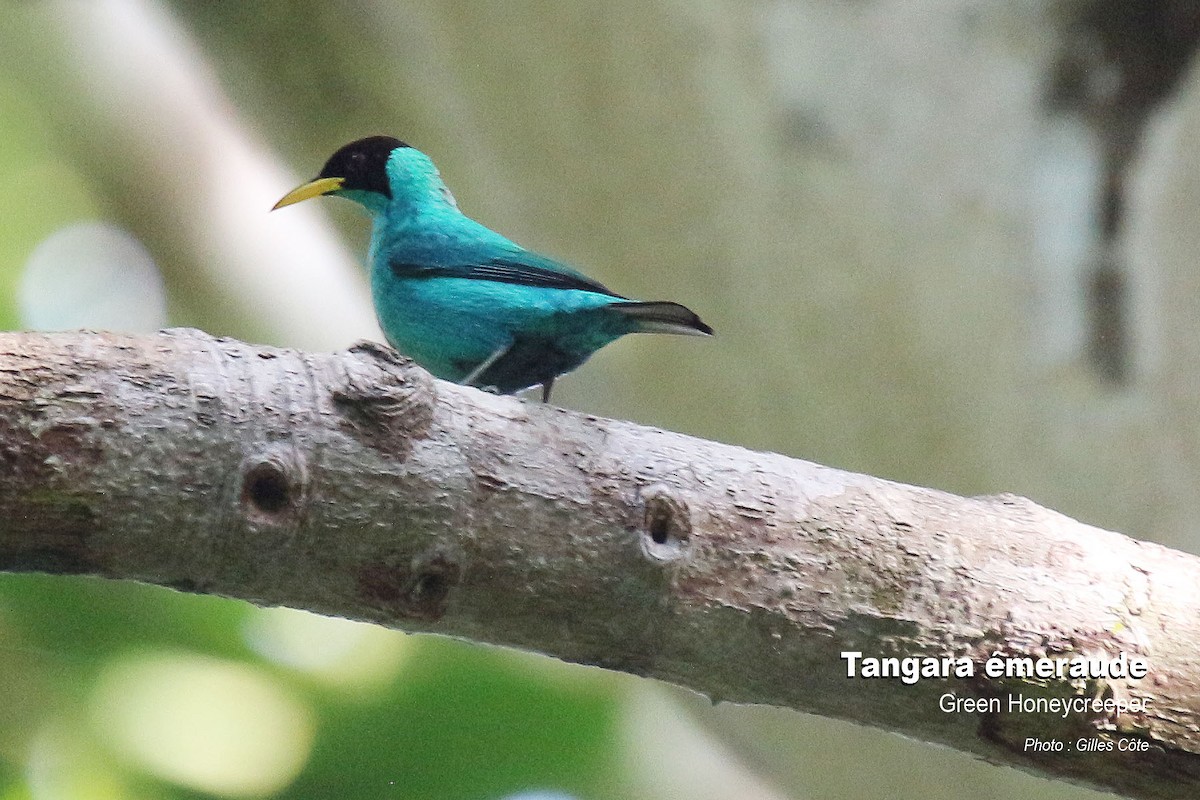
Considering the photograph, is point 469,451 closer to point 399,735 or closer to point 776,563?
point 776,563

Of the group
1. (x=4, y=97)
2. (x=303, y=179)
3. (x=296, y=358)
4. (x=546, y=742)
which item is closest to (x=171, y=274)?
(x=303, y=179)

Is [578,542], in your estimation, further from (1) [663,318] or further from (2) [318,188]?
(2) [318,188]

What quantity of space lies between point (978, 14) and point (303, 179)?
2.13 m

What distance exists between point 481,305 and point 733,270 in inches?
41.9

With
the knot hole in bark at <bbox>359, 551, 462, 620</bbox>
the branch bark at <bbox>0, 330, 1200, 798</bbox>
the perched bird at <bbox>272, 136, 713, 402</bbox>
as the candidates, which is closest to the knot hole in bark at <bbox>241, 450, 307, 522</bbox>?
the branch bark at <bbox>0, 330, 1200, 798</bbox>

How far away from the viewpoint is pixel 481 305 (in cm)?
262

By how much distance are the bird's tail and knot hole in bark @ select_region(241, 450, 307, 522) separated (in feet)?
2.90

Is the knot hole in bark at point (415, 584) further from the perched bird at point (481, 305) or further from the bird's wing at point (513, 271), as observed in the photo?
the bird's wing at point (513, 271)

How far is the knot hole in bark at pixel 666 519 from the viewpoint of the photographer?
1774mm

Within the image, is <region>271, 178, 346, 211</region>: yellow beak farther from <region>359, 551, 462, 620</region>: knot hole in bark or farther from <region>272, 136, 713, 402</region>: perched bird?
<region>359, 551, 462, 620</region>: knot hole in bark

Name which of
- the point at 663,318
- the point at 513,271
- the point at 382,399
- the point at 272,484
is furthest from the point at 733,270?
the point at 272,484

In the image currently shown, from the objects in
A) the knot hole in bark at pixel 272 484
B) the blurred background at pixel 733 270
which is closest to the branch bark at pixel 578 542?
the knot hole in bark at pixel 272 484

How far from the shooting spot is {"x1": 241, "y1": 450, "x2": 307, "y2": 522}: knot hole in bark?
5.08 ft

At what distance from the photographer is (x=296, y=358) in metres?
1.68
